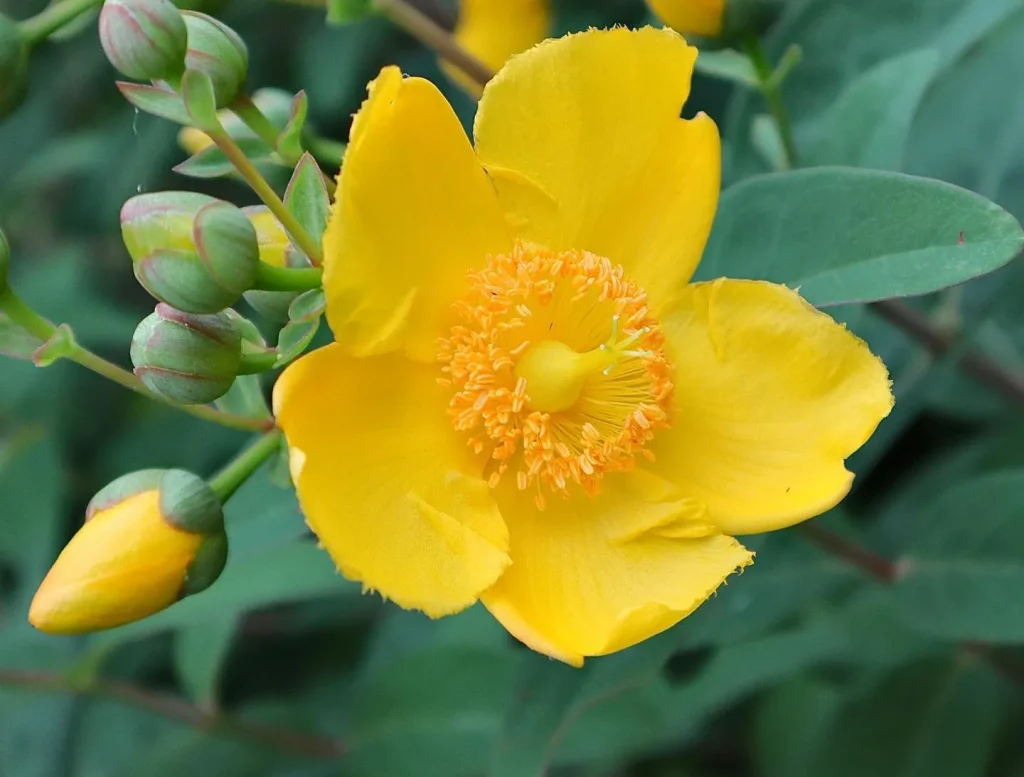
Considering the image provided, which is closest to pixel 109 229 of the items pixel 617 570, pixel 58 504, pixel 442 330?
pixel 58 504

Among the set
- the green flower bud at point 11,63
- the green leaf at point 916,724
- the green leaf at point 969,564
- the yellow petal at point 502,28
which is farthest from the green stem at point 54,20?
the green leaf at point 916,724

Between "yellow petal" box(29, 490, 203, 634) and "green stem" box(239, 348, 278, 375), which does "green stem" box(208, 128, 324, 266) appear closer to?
"green stem" box(239, 348, 278, 375)

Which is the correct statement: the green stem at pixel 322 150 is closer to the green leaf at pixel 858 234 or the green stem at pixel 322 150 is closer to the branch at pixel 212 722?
the green leaf at pixel 858 234

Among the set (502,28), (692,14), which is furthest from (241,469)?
(502,28)

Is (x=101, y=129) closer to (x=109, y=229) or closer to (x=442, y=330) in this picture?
(x=109, y=229)

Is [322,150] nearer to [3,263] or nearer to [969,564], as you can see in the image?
A: [3,263]

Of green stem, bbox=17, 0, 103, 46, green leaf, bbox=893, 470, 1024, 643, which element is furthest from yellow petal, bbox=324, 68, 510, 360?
green leaf, bbox=893, 470, 1024, 643
